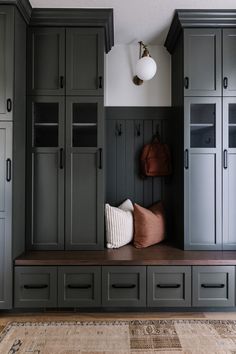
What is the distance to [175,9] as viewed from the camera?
2441 mm

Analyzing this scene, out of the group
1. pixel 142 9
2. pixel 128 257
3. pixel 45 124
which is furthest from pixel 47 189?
pixel 142 9

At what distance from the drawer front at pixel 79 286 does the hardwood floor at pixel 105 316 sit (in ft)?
0.36

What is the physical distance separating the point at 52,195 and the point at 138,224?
0.81 meters

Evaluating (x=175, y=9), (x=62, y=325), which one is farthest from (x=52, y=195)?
(x=175, y=9)

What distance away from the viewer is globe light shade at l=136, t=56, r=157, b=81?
2689 millimetres

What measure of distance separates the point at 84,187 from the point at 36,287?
885mm

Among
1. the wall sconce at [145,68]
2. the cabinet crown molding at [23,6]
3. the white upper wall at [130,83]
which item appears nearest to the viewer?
the cabinet crown molding at [23,6]

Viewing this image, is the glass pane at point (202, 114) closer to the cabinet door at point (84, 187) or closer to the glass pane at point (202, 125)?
the glass pane at point (202, 125)

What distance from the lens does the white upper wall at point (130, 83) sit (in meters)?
2.96

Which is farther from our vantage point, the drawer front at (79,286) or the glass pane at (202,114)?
the glass pane at (202,114)

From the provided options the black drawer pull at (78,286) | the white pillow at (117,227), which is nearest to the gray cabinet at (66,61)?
the white pillow at (117,227)

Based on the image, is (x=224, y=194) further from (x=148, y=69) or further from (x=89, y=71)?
(x=89, y=71)

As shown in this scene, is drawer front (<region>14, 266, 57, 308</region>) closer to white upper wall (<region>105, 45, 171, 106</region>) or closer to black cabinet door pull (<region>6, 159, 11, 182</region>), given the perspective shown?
black cabinet door pull (<region>6, 159, 11, 182</region>)

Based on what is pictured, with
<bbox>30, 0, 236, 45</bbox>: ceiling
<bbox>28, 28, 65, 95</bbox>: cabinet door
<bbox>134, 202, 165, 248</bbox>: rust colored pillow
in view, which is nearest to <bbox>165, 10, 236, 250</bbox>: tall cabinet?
<bbox>30, 0, 236, 45</bbox>: ceiling
